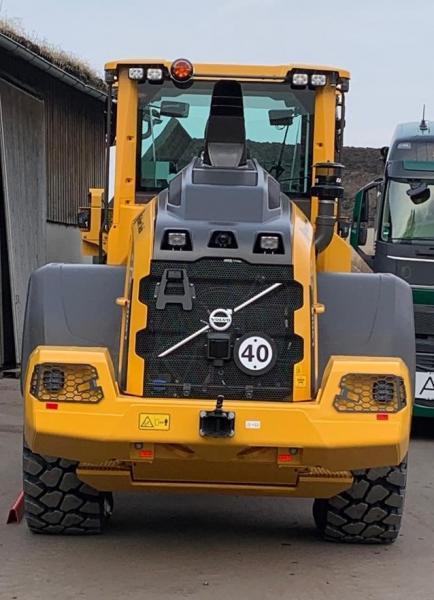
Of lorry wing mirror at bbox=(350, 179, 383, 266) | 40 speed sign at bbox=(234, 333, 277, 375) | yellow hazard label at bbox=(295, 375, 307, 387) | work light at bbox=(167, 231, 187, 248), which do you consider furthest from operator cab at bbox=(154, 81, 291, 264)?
lorry wing mirror at bbox=(350, 179, 383, 266)

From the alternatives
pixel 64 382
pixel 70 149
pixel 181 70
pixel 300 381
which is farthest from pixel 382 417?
pixel 70 149

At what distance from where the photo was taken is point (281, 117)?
8539 mm

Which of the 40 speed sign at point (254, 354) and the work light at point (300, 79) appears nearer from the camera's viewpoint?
the 40 speed sign at point (254, 354)

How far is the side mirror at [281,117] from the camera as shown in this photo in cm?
852

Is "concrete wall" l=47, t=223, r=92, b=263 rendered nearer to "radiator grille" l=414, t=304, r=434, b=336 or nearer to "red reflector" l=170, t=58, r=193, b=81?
"radiator grille" l=414, t=304, r=434, b=336

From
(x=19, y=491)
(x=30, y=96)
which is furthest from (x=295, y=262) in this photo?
(x=30, y=96)

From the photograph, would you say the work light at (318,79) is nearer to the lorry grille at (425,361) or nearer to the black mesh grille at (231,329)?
the black mesh grille at (231,329)

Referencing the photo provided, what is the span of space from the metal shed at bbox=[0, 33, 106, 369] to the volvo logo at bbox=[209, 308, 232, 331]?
388 inches

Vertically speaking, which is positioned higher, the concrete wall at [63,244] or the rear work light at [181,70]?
the rear work light at [181,70]

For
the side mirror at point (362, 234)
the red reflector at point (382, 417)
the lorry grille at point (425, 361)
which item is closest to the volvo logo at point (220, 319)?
the red reflector at point (382, 417)

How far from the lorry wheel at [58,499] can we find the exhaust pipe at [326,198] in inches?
87.1

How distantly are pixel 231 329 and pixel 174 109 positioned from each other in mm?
2767

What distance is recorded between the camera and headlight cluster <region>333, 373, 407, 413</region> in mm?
6066

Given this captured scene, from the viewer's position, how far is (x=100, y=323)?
262 inches
